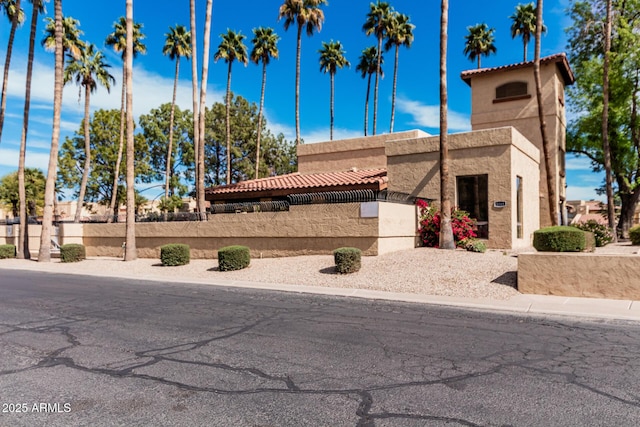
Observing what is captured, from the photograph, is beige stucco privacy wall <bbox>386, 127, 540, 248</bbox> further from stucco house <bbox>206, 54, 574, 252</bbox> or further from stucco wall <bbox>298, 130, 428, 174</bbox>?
stucco wall <bbox>298, 130, 428, 174</bbox>

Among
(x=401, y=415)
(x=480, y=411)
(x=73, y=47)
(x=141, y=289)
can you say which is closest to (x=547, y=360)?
(x=480, y=411)

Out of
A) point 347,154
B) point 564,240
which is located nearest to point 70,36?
point 347,154

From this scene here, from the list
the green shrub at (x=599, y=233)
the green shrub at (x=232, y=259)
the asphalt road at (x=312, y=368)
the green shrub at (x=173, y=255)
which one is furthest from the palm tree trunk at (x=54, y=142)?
the green shrub at (x=599, y=233)

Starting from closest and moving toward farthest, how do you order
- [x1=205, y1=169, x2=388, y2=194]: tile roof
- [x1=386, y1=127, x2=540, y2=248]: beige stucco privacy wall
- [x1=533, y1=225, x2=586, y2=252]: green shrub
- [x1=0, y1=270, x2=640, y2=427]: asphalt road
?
[x1=0, y1=270, x2=640, y2=427]: asphalt road < [x1=533, y1=225, x2=586, y2=252]: green shrub < [x1=386, y1=127, x2=540, y2=248]: beige stucco privacy wall < [x1=205, y1=169, x2=388, y2=194]: tile roof


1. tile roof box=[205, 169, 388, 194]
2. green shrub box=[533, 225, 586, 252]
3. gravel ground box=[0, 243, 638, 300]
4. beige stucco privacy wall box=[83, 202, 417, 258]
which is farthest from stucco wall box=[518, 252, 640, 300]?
tile roof box=[205, 169, 388, 194]

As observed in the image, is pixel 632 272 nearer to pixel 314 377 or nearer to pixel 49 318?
pixel 314 377

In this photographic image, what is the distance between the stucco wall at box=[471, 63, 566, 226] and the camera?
76.2 feet

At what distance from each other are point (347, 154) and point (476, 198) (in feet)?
33.7

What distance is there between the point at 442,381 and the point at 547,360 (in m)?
1.81

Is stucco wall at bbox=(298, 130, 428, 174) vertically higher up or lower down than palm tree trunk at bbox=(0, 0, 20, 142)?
lower down

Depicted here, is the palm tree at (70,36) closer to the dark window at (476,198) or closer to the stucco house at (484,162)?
the stucco house at (484,162)

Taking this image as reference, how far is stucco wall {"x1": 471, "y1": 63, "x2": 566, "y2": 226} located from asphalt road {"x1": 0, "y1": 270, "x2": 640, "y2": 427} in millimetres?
17184

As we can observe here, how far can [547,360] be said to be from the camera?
19.2 ft

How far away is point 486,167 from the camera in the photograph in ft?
60.4
